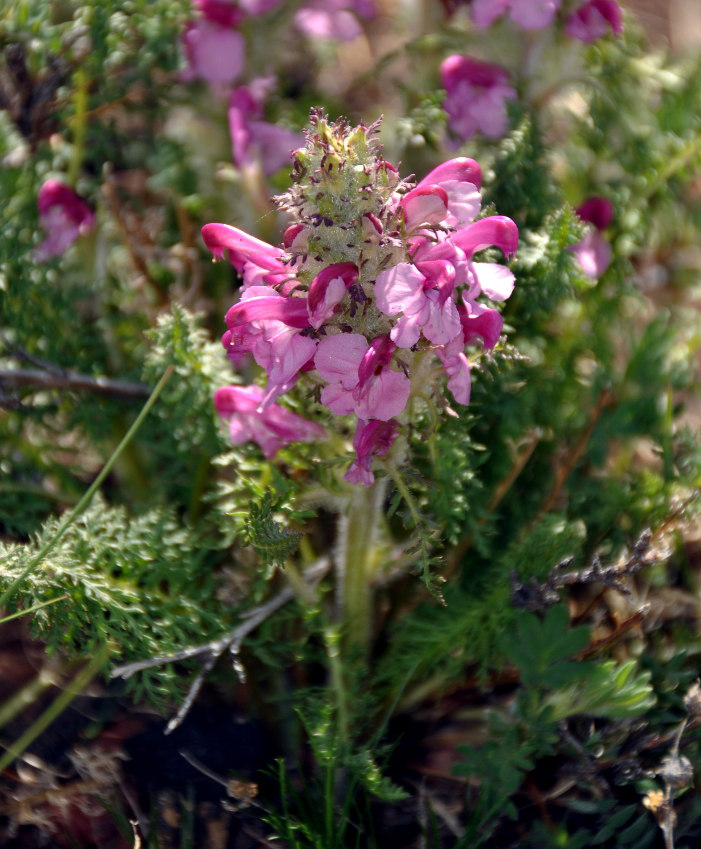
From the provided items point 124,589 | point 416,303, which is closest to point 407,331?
point 416,303

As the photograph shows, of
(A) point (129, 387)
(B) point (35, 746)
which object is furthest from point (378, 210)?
(B) point (35, 746)

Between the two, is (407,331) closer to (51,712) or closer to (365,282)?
(365,282)

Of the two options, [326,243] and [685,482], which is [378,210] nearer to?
[326,243]

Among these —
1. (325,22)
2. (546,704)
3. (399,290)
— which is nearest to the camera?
(399,290)

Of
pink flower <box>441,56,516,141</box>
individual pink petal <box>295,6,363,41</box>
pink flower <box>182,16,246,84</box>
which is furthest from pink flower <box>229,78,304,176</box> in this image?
pink flower <box>441,56,516,141</box>

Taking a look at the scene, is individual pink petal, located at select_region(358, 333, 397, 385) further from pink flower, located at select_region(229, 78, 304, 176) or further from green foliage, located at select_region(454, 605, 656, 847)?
pink flower, located at select_region(229, 78, 304, 176)

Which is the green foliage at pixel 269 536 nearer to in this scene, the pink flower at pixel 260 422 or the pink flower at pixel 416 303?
the pink flower at pixel 260 422
